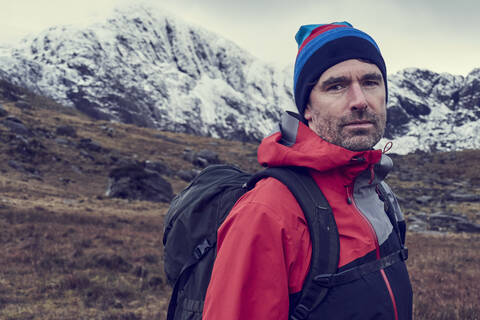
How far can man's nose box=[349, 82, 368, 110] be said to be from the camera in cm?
205

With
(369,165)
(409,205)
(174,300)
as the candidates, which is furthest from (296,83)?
(409,205)

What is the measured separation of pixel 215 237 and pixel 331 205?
0.64 metres

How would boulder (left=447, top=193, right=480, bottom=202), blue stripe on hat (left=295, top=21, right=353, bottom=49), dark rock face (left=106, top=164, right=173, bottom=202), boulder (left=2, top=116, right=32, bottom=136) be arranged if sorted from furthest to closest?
1. boulder (left=2, top=116, right=32, bottom=136)
2. boulder (left=447, top=193, right=480, bottom=202)
3. dark rock face (left=106, top=164, right=173, bottom=202)
4. blue stripe on hat (left=295, top=21, right=353, bottom=49)

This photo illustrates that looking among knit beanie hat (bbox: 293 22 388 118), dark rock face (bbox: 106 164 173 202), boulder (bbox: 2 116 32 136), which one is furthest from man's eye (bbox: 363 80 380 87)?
boulder (bbox: 2 116 32 136)

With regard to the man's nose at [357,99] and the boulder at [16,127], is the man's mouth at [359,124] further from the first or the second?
the boulder at [16,127]

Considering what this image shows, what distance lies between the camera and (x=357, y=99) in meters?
2.06

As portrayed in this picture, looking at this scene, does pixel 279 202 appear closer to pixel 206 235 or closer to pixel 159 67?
pixel 206 235

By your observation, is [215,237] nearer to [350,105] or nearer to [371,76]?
[350,105]

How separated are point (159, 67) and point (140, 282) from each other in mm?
181527

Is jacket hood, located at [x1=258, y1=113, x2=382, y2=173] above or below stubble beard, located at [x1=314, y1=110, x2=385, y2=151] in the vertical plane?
below

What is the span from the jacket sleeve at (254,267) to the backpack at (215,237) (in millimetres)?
114

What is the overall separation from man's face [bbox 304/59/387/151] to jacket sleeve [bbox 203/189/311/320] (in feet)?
2.54

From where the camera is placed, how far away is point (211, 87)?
7451 inches

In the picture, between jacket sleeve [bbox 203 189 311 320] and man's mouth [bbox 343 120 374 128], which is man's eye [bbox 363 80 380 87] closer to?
man's mouth [bbox 343 120 374 128]
